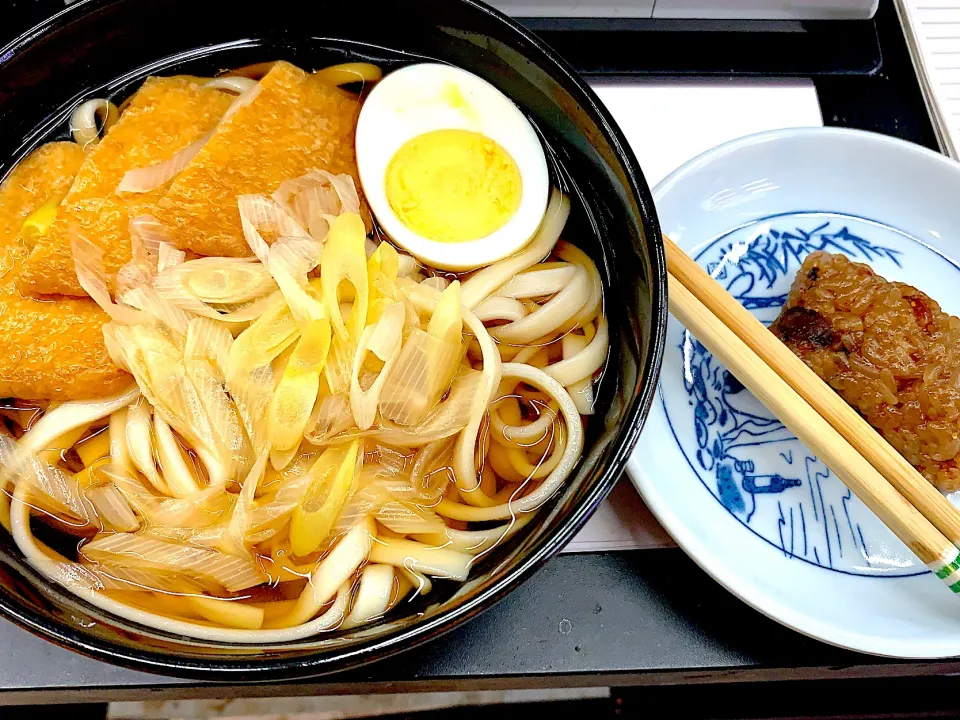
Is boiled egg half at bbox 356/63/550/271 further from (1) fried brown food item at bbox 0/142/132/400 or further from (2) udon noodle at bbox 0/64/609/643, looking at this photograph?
(1) fried brown food item at bbox 0/142/132/400

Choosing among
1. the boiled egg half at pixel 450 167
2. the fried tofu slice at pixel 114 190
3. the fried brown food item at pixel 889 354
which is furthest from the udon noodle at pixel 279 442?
the fried brown food item at pixel 889 354

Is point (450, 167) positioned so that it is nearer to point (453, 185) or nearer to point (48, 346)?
point (453, 185)

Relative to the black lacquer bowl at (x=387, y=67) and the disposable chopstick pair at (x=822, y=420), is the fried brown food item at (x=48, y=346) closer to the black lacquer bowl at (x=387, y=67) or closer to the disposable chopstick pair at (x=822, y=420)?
the black lacquer bowl at (x=387, y=67)

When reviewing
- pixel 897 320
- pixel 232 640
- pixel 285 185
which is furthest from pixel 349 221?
pixel 897 320

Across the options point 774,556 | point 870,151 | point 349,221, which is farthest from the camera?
point 870,151

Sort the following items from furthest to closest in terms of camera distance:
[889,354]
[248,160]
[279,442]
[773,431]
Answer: [773,431] < [889,354] < [248,160] < [279,442]

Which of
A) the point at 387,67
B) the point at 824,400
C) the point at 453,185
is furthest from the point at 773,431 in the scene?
the point at 387,67

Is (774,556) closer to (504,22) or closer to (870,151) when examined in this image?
(870,151)
